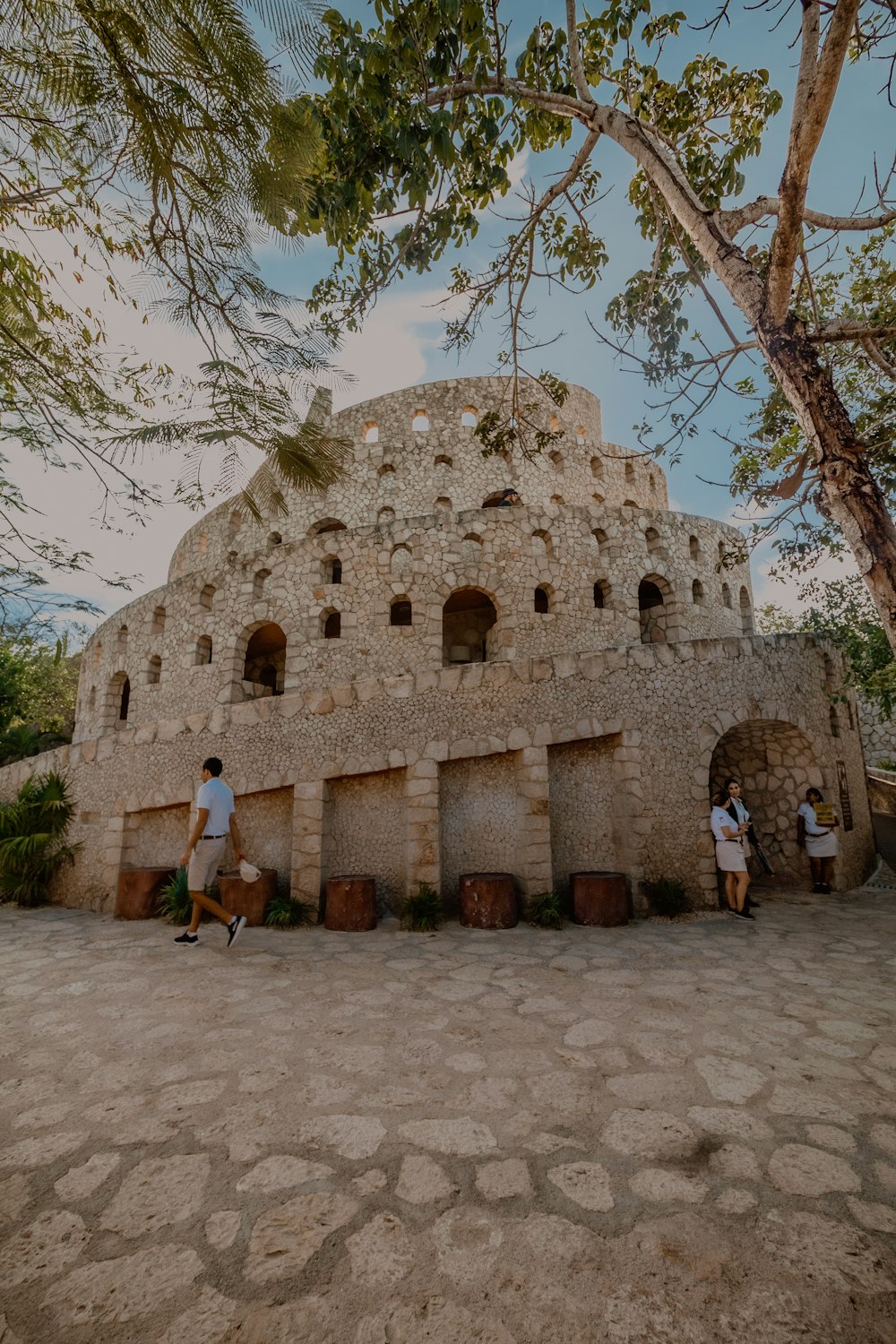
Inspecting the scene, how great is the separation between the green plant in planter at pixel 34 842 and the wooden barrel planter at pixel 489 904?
603 cm

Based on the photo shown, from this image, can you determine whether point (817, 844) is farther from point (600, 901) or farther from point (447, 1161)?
point (447, 1161)

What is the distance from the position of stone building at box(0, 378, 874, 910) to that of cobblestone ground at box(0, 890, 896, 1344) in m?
2.68

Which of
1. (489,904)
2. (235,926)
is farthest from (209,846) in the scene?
(489,904)

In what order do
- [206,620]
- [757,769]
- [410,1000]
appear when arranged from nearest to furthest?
1. [410,1000]
2. [757,769]
3. [206,620]

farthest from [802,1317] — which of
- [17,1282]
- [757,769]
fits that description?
[757,769]

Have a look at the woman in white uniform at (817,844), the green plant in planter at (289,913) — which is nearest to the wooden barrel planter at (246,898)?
the green plant in planter at (289,913)

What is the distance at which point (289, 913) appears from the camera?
252 inches

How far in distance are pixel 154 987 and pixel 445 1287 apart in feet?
11.6

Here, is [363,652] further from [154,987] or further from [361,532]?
[154,987]

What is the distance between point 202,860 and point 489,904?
10.4ft

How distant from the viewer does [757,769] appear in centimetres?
935

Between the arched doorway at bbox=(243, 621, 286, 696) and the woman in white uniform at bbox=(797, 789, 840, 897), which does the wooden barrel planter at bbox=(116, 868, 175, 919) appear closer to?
the arched doorway at bbox=(243, 621, 286, 696)

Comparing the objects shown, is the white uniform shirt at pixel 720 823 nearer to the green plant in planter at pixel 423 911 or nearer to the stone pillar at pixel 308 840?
the green plant in planter at pixel 423 911

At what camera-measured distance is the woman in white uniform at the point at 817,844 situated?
329 inches
